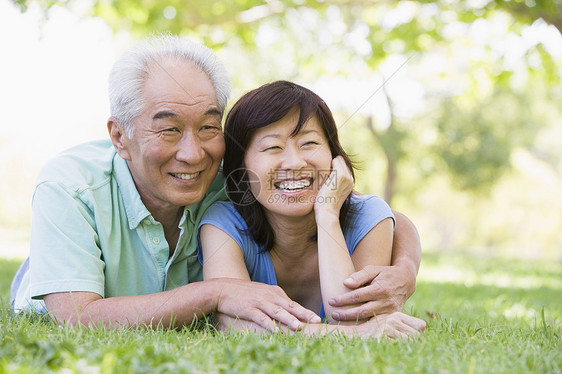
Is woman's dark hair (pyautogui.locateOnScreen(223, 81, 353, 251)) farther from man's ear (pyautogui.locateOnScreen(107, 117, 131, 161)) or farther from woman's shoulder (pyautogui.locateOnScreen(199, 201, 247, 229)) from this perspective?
man's ear (pyautogui.locateOnScreen(107, 117, 131, 161))

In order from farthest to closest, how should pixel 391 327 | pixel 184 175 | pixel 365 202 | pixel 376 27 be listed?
pixel 376 27 → pixel 365 202 → pixel 184 175 → pixel 391 327

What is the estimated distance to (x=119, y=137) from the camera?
11.5 feet

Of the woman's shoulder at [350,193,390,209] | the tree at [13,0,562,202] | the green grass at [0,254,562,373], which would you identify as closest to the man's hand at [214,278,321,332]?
the green grass at [0,254,562,373]

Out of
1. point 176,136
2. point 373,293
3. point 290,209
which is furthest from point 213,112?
point 373,293

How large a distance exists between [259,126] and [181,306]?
4.05 feet

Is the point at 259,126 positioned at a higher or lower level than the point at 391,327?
higher

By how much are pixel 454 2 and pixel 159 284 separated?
6.89m

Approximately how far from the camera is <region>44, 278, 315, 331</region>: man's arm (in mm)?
2939

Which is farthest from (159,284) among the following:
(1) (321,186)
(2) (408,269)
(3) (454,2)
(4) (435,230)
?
(4) (435,230)

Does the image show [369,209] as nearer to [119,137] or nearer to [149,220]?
[149,220]

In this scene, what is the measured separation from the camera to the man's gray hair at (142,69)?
334 cm

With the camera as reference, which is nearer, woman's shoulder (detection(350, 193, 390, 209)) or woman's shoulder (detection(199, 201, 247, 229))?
woman's shoulder (detection(199, 201, 247, 229))

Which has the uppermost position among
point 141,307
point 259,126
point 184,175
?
point 259,126

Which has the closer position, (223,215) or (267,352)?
(267,352)
